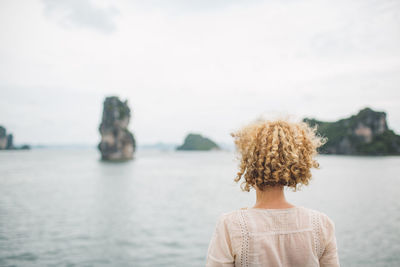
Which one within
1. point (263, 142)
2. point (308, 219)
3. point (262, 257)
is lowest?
point (262, 257)

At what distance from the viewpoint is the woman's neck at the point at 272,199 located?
2.25m

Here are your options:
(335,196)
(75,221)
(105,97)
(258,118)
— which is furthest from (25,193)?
(105,97)

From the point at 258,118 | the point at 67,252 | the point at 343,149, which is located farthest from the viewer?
the point at 343,149

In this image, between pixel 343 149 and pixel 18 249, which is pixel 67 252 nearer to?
pixel 18 249

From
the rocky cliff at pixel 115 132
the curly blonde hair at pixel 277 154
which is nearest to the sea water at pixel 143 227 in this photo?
the curly blonde hair at pixel 277 154

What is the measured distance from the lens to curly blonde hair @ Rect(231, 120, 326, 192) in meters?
2.26

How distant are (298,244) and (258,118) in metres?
1.04

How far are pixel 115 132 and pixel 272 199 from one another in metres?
120

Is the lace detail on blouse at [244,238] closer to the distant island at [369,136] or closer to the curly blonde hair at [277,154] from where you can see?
the curly blonde hair at [277,154]

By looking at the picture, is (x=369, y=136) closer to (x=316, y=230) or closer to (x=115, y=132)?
(x=115, y=132)

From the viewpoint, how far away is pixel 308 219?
2.19m

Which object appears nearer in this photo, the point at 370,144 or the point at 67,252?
the point at 67,252

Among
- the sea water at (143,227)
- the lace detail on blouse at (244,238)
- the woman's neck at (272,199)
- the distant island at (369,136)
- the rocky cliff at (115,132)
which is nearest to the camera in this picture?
the lace detail on blouse at (244,238)

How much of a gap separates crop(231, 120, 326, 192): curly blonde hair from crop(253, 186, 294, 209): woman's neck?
0.04m
